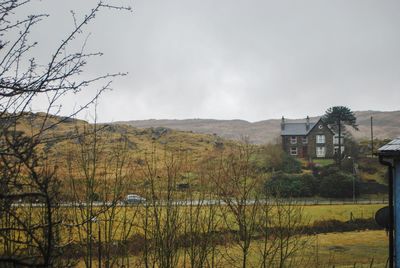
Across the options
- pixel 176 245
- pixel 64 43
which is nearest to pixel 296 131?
pixel 176 245

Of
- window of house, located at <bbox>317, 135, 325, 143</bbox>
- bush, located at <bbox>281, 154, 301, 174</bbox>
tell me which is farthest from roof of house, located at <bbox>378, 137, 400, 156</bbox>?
window of house, located at <bbox>317, 135, 325, 143</bbox>

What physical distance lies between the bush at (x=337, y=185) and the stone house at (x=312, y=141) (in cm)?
2178

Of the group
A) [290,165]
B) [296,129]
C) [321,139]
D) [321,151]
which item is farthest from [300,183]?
[296,129]

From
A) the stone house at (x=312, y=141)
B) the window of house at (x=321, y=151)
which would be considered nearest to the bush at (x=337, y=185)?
the stone house at (x=312, y=141)

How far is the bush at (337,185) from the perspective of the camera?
50125mm

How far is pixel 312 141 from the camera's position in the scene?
243 ft

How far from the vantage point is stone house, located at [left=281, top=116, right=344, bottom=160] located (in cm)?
7369

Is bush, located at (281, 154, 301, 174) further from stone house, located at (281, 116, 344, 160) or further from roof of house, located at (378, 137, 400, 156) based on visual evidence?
roof of house, located at (378, 137, 400, 156)

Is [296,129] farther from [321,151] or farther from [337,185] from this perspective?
[337,185]

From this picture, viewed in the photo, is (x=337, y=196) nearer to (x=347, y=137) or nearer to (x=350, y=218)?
(x=350, y=218)

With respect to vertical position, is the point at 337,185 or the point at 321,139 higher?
the point at 321,139

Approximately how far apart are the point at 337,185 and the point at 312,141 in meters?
24.2

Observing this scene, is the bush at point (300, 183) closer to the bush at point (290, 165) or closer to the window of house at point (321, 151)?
the bush at point (290, 165)

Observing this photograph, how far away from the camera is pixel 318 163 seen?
6706 cm
